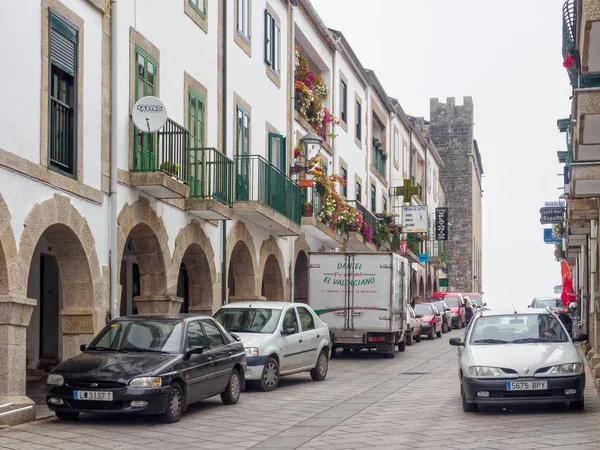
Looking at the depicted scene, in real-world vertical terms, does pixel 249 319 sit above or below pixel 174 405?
above

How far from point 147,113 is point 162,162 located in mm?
1403

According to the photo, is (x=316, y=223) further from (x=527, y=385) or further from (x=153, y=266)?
(x=527, y=385)

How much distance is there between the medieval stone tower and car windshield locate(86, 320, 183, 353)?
64.4 m

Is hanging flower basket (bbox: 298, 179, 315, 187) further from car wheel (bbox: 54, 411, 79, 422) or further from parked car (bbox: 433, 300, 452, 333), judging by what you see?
parked car (bbox: 433, 300, 452, 333)

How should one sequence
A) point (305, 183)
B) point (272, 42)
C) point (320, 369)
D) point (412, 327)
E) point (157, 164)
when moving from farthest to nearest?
point (412, 327) < point (305, 183) < point (272, 42) < point (320, 369) < point (157, 164)

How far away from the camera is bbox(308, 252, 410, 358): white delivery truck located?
1062 inches

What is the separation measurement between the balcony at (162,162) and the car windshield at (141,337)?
374 centimetres

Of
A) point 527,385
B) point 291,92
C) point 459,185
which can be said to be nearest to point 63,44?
point 527,385

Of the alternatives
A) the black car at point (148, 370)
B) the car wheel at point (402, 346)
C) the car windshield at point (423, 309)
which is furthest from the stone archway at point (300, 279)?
the black car at point (148, 370)

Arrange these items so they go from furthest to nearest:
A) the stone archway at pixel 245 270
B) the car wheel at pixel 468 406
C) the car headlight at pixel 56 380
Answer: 1. the stone archway at pixel 245 270
2. the car wheel at pixel 468 406
3. the car headlight at pixel 56 380

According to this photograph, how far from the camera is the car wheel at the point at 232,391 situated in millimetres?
15930

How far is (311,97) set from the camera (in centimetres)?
3103

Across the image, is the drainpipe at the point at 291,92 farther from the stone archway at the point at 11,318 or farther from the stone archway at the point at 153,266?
the stone archway at the point at 11,318

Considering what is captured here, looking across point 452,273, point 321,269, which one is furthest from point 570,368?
point 452,273
